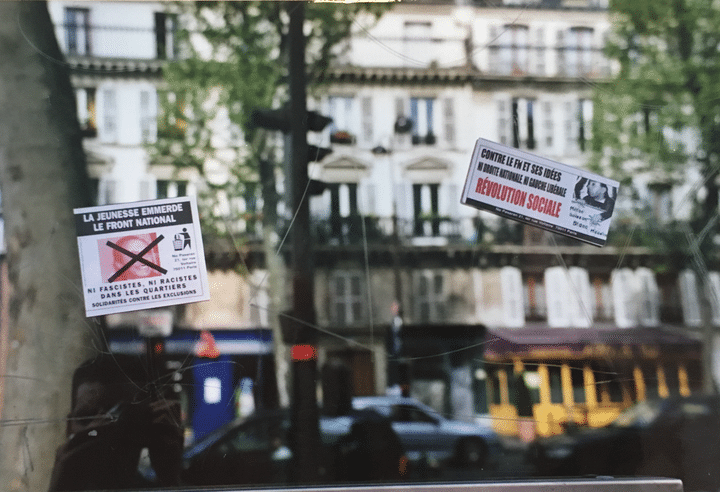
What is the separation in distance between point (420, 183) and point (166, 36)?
967 millimetres

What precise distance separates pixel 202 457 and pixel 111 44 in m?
1.37

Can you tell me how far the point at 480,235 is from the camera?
1932 millimetres

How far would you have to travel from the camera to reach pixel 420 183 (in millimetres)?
1903

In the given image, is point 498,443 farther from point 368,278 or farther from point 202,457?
point 202,457

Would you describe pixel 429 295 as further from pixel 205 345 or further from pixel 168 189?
pixel 168 189

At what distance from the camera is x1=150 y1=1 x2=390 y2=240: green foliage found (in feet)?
6.22

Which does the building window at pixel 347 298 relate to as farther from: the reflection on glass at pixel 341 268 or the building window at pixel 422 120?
the building window at pixel 422 120

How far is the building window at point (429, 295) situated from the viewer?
1861 mm

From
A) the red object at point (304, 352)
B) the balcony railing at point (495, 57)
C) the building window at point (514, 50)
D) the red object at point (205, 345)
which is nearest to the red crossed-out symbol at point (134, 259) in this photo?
the red object at point (205, 345)

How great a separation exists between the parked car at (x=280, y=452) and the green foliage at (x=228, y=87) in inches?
25.3

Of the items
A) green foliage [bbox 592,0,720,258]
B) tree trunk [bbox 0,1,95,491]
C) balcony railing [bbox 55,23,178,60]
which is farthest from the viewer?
green foliage [bbox 592,0,720,258]

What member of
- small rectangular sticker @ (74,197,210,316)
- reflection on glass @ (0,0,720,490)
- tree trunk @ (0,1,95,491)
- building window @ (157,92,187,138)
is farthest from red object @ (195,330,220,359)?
building window @ (157,92,187,138)

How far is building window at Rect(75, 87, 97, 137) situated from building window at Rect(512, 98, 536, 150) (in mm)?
1379

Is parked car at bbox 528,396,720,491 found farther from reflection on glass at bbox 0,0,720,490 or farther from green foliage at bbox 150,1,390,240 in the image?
green foliage at bbox 150,1,390,240
